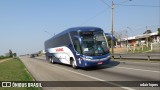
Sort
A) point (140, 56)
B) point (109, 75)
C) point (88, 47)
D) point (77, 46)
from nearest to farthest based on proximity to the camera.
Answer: point (109, 75), point (88, 47), point (77, 46), point (140, 56)

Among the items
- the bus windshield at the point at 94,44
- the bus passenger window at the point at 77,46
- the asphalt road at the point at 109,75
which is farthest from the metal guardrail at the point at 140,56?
the bus passenger window at the point at 77,46

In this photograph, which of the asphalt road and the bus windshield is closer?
the asphalt road

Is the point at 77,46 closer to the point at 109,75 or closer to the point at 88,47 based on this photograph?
the point at 88,47

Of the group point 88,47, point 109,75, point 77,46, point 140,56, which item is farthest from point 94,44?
point 140,56

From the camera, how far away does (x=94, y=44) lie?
829 inches

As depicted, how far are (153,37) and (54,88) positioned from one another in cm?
10288

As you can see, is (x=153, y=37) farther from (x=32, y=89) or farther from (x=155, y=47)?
(x=32, y=89)

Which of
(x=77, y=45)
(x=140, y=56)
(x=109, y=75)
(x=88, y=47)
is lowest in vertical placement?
(x=109, y=75)

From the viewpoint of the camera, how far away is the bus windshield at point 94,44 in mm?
20781

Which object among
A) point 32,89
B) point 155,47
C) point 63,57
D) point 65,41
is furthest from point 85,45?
point 155,47

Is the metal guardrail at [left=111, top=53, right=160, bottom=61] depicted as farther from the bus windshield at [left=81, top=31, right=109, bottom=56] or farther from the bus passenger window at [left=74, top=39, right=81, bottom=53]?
the bus passenger window at [left=74, top=39, right=81, bottom=53]

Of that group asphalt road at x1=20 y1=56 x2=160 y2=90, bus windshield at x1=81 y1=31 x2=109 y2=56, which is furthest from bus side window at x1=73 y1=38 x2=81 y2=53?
asphalt road at x1=20 y1=56 x2=160 y2=90

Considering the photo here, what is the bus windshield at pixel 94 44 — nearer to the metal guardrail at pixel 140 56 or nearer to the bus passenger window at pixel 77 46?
the bus passenger window at pixel 77 46

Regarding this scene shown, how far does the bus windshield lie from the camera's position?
20.8 meters
